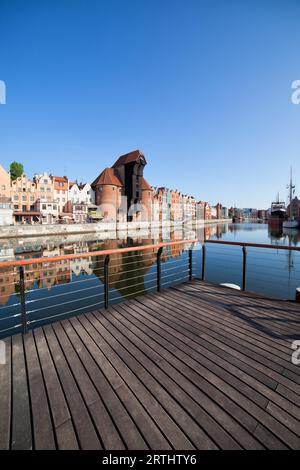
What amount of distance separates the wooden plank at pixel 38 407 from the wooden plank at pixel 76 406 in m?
0.16

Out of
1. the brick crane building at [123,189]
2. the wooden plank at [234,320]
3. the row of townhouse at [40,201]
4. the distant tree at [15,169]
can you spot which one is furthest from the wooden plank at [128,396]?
the distant tree at [15,169]

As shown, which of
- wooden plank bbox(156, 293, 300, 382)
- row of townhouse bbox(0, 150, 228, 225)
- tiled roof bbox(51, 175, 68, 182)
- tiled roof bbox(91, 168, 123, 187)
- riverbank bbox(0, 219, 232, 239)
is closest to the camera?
wooden plank bbox(156, 293, 300, 382)

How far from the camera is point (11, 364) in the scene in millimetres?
2150

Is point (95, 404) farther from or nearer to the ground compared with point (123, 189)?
nearer to the ground

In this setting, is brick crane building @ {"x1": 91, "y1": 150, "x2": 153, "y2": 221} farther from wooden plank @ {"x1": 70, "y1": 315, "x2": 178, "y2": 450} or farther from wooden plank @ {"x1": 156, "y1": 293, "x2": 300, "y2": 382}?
wooden plank @ {"x1": 70, "y1": 315, "x2": 178, "y2": 450}

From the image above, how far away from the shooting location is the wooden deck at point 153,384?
1386mm

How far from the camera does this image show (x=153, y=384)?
185 cm

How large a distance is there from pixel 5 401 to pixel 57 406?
1.56 ft

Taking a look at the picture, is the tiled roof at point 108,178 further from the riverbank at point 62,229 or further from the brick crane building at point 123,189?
the riverbank at point 62,229

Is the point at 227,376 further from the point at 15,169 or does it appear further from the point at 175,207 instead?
the point at 175,207

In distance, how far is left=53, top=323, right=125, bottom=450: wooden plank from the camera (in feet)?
4.42

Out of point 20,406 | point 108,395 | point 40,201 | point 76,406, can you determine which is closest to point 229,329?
point 108,395

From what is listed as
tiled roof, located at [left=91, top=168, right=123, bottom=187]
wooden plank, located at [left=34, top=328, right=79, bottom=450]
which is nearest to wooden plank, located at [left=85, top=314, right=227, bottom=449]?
wooden plank, located at [left=34, top=328, right=79, bottom=450]
